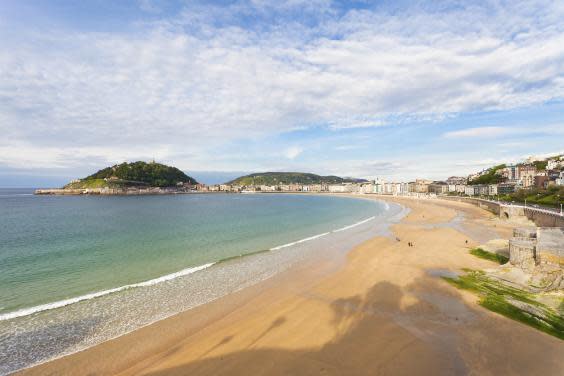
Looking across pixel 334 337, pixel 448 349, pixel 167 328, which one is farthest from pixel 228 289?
Result: pixel 448 349

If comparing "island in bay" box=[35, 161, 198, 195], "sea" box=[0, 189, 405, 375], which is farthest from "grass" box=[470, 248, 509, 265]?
"island in bay" box=[35, 161, 198, 195]

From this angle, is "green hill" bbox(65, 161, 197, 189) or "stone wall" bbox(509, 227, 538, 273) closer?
"stone wall" bbox(509, 227, 538, 273)

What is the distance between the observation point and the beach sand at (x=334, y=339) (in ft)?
26.1

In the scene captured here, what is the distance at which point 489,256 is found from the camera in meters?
19.6

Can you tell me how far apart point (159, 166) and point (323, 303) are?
19384 cm

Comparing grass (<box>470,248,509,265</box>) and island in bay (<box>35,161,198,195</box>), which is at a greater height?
island in bay (<box>35,161,198,195</box>)

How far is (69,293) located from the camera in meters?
13.9

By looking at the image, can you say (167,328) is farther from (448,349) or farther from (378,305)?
(448,349)

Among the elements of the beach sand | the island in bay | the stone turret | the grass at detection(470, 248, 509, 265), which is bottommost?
the beach sand

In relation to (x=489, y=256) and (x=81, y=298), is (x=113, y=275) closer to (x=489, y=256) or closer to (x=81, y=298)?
(x=81, y=298)

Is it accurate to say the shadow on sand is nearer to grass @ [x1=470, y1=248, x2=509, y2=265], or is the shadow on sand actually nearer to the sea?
the sea

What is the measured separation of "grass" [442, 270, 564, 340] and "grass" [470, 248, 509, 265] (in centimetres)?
471

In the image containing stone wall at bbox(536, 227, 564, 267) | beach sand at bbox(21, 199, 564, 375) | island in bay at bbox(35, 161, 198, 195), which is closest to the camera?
beach sand at bbox(21, 199, 564, 375)

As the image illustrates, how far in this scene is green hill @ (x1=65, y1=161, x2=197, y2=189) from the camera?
149250mm
